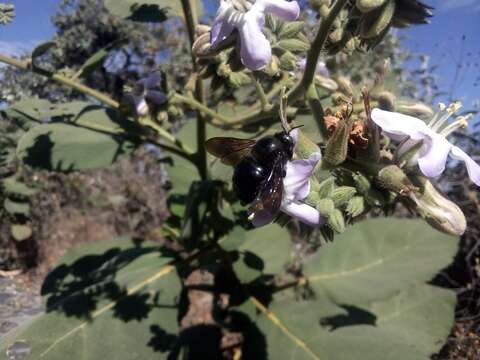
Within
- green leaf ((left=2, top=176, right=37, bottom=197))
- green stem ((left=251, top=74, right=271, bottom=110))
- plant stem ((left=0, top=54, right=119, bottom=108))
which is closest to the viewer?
green stem ((left=251, top=74, right=271, bottom=110))

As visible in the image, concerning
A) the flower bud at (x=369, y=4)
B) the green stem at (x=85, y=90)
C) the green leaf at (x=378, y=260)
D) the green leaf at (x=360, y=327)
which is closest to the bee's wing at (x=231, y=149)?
the flower bud at (x=369, y=4)

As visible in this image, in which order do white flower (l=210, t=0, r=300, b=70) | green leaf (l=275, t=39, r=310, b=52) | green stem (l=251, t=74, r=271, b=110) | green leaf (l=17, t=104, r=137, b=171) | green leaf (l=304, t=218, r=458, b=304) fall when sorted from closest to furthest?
white flower (l=210, t=0, r=300, b=70) < green leaf (l=275, t=39, r=310, b=52) < green stem (l=251, t=74, r=271, b=110) < green leaf (l=17, t=104, r=137, b=171) < green leaf (l=304, t=218, r=458, b=304)

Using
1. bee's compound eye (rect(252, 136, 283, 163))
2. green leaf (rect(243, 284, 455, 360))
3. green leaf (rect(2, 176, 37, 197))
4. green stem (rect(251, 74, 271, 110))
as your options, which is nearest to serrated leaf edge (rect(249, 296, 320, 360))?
green leaf (rect(243, 284, 455, 360))

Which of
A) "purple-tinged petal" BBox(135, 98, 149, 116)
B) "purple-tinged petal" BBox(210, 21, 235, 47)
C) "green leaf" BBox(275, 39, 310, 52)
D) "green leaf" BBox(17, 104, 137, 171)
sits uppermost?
"purple-tinged petal" BBox(210, 21, 235, 47)

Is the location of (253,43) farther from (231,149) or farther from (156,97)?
(156,97)

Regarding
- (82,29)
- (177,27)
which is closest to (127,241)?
(82,29)

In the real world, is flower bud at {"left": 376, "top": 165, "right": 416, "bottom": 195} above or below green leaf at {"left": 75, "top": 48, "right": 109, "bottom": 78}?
below

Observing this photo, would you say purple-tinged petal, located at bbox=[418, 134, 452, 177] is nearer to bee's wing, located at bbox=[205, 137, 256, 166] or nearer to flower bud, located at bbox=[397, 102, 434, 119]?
flower bud, located at bbox=[397, 102, 434, 119]
